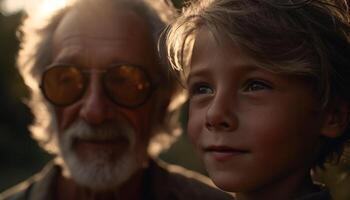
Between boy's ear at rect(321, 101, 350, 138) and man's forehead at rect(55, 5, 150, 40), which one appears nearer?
boy's ear at rect(321, 101, 350, 138)

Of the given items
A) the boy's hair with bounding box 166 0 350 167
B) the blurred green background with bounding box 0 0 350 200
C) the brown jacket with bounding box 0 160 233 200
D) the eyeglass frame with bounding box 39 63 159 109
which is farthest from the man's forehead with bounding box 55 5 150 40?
the blurred green background with bounding box 0 0 350 200

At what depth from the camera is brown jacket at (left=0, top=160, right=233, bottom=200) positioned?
3.53 meters

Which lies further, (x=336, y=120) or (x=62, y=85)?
(x=62, y=85)

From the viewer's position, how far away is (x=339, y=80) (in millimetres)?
2188

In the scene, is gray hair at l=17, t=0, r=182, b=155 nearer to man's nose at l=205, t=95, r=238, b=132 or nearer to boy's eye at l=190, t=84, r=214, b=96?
boy's eye at l=190, t=84, r=214, b=96

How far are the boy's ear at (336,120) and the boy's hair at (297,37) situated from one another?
13 millimetres

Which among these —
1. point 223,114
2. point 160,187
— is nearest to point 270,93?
point 223,114

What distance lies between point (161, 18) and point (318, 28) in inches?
57.5

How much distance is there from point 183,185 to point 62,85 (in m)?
0.82

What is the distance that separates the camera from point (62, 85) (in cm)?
329

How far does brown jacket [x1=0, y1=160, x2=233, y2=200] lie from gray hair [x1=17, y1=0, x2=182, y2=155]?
0.36 ft

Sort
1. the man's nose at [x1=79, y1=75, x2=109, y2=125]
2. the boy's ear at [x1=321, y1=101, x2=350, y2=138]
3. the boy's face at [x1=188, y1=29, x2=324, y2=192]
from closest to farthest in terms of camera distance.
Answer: the boy's face at [x1=188, y1=29, x2=324, y2=192], the boy's ear at [x1=321, y1=101, x2=350, y2=138], the man's nose at [x1=79, y1=75, x2=109, y2=125]

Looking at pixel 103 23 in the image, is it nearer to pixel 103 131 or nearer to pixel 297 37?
pixel 103 131

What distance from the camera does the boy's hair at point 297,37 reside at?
2094 mm
